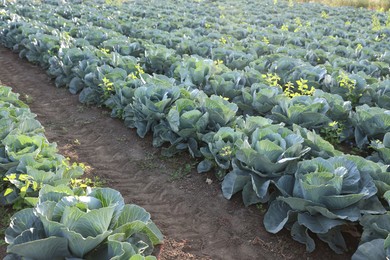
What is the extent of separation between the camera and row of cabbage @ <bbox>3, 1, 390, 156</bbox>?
4.88m

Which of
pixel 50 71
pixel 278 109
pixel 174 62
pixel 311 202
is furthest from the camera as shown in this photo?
pixel 50 71

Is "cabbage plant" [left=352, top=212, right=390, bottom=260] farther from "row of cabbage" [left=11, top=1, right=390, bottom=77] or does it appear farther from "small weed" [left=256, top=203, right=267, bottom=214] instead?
"row of cabbage" [left=11, top=1, right=390, bottom=77]

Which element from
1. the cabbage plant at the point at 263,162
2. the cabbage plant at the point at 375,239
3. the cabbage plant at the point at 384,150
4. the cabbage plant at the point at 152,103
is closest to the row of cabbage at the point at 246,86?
the cabbage plant at the point at 384,150

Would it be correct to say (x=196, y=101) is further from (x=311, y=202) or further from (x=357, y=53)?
(x=357, y=53)

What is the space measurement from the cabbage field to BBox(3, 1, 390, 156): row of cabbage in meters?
0.02

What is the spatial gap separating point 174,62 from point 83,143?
2.58 m

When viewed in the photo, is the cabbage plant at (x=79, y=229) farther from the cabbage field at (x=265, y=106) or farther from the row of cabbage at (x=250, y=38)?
the row of cabbage at (x=250, y=38)

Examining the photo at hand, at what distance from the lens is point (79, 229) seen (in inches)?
107

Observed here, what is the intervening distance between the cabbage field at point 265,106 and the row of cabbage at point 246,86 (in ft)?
0.06

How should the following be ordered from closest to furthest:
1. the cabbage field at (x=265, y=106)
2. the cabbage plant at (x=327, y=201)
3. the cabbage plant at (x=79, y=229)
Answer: the cabbage plant at (x=79, y=229) → the cabbage plant at (x=327, y=201) → the cabbage field at (x=265, y=106)

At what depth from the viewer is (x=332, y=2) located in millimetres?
20531

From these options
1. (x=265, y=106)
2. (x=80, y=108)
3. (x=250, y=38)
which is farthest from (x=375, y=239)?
(x=250, y=38)

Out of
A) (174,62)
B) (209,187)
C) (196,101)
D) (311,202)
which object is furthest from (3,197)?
(174,62)

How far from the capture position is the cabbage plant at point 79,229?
103 inches
